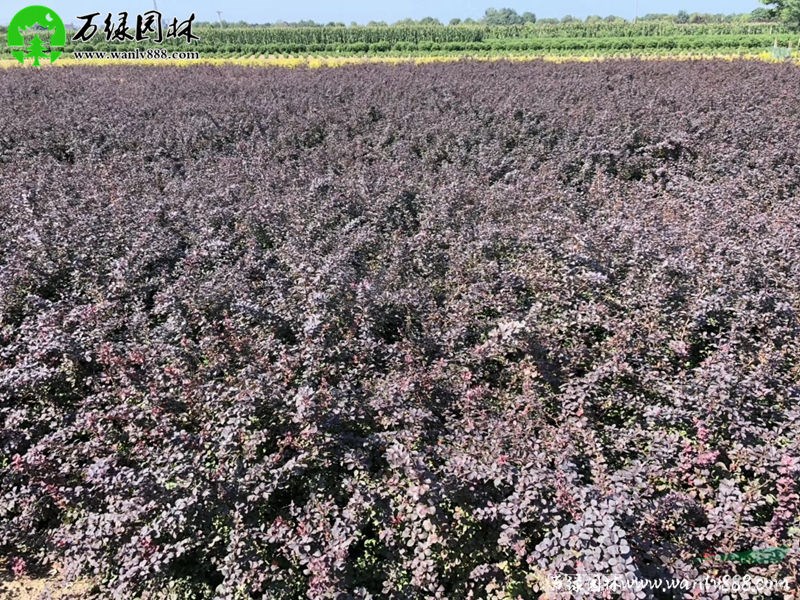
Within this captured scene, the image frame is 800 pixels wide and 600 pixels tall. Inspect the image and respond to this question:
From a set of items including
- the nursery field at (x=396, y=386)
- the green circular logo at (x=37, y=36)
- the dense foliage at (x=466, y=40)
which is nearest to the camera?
the nursery field at (x=396, y=386)

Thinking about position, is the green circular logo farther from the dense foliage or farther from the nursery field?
the nursery field

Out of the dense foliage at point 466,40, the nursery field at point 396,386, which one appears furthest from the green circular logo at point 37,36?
the nursery field at point 396,386

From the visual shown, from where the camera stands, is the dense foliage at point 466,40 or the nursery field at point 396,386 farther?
the dense foliage at point 466,40

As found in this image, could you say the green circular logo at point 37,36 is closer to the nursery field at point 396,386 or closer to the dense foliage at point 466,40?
the dense foliage at point 466,40

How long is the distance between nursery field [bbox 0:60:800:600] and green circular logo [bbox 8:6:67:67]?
29.8 m

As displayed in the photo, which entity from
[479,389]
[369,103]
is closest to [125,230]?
[479,389]

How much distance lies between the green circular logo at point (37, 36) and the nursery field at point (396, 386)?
2978 centimetres

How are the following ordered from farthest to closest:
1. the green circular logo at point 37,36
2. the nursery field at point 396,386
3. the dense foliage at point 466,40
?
the dense foliage at point 466,40
the green circular logo at point 37,36
the nursery field at point 396,386

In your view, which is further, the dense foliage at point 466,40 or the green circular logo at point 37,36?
the dense foliage at point 466,40

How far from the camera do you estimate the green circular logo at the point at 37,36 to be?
94.5 ft

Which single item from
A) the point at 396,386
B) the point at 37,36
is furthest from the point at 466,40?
the point at 396,386

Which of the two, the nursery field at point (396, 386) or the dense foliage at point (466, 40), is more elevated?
the dense foliage at point (466, 40)

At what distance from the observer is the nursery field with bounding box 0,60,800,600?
7.88ft

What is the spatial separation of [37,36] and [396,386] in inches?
1749
